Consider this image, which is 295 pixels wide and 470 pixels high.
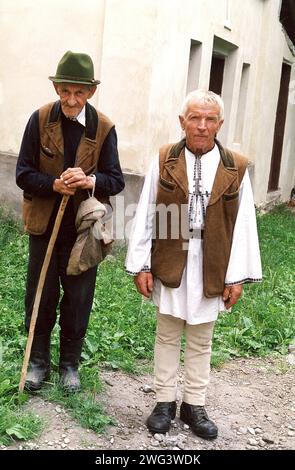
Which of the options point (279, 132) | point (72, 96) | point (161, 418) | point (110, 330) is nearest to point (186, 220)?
point (72, 96)

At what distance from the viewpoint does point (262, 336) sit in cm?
607

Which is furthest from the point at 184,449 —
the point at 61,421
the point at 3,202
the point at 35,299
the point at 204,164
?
the point at 3,202

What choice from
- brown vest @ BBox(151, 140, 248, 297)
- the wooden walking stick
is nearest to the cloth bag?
the wooden walking stick

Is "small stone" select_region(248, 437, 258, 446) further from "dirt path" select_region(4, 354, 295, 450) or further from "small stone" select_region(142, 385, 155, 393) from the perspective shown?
"small stone" select_region(142, 385, 155, 393)

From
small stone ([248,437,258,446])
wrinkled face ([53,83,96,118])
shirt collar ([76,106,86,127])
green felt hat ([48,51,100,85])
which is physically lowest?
small stone ([248,437,258,446])

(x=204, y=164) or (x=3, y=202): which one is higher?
(x=204, y=164)

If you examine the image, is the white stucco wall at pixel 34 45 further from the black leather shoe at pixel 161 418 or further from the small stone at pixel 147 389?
the black leather shoe at pixel 161 418

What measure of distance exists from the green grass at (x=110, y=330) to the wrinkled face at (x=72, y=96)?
157 centimetres

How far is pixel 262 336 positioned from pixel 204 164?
2.62 m

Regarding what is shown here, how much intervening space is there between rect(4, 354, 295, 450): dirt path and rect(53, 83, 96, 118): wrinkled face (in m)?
1.65

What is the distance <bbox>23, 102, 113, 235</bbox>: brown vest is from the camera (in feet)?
12.9

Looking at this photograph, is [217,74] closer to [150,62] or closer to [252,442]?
[150,62]

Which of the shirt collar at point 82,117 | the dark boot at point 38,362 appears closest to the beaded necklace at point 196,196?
the shirt collar at point 82,117

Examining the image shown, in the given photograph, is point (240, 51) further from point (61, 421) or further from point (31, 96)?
point (61, 421)
